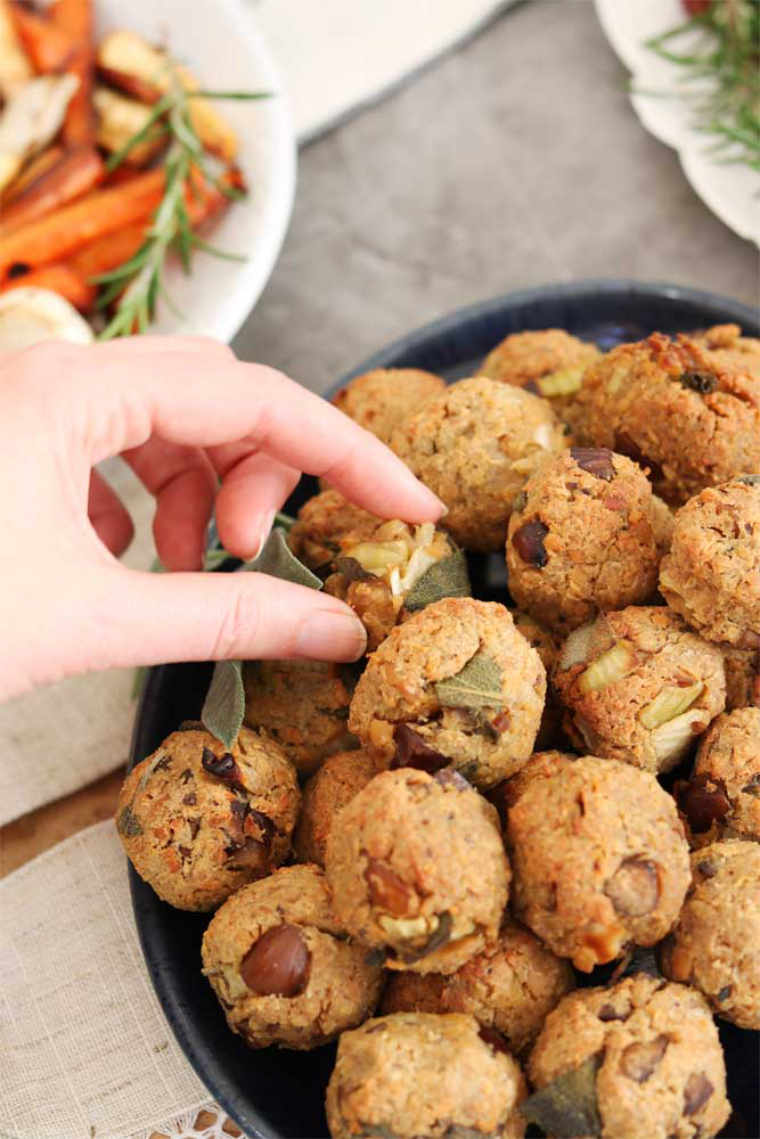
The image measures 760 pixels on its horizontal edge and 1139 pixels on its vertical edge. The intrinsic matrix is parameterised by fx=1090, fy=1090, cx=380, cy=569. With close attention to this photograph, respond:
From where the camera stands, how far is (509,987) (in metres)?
1.14

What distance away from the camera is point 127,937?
1.55 meters

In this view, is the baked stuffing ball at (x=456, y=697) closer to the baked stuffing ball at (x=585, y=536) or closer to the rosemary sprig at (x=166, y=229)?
the baked stuffing ball at (x=585, y=536)

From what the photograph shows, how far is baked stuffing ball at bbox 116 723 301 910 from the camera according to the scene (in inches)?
48.9

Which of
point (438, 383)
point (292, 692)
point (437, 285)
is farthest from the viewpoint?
point (437, 285)

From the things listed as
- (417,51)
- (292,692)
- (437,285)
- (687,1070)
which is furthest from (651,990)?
(417,51)

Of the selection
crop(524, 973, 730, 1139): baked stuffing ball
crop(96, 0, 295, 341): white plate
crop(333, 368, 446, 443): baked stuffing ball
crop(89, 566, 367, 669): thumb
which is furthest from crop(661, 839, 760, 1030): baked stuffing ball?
crop(96, 0, 295, 341): white plate

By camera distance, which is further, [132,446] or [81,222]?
[81,222]

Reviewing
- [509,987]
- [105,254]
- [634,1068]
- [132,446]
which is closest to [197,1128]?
[509,987]

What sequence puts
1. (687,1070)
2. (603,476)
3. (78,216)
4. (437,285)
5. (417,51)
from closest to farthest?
(687,1070), (603,476), (78,216), (437,285), (417,51)

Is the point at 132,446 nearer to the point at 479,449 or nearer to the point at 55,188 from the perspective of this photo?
the point at 479,449

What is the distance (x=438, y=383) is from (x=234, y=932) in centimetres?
86

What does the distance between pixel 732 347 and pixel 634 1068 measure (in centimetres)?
96

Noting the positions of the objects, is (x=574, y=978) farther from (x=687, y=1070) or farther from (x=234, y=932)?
(x=234, y=932)

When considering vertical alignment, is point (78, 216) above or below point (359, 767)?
above
